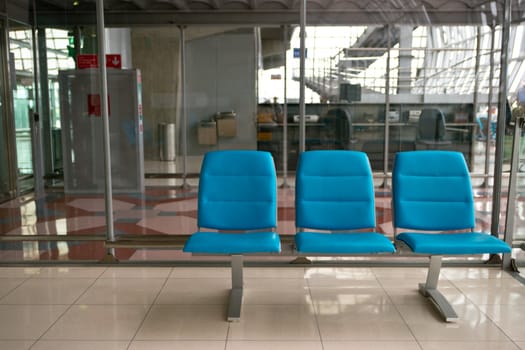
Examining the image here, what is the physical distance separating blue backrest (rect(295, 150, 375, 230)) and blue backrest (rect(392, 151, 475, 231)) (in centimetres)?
19

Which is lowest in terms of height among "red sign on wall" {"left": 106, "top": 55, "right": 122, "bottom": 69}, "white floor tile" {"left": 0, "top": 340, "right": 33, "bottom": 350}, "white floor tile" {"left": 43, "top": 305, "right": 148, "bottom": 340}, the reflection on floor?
"white floor tile" {"left": 0, "top": 340, "right": 33, "bottom": 350}

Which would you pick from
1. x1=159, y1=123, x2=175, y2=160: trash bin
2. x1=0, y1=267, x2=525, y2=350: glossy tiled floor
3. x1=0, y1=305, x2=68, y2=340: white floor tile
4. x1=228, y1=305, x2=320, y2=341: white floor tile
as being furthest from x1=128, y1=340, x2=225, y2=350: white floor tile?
x1=159, y1=123, x2=175, y2=160: trash bin

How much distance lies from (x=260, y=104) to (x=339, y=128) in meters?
0.78

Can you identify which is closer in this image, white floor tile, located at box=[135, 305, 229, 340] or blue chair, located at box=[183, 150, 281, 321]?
white floor tile, located at box=[135, 305, 229, 340]

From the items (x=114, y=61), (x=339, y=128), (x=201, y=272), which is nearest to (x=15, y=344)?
(x=201, y=272)

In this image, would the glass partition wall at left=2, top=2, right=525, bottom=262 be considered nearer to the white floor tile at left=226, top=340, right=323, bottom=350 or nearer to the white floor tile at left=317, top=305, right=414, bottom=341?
the white floor tile at left=317, top=305, right=414, bottom=341

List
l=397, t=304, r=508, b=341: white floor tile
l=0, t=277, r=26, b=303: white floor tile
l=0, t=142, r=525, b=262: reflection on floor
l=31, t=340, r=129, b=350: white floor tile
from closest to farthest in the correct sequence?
1. l=31, t=340, r=129, b=350: white floor tile
2. l=397, t=304, r=508, b=341: white floor tile
3. l=0, t=277, r=26, b=303: white floor tile
4. l=0, t=142, r=525, b=262: reflection on floor

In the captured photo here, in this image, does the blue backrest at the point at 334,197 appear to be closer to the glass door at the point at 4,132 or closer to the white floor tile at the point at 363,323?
the white floor tile at the point at 363,323

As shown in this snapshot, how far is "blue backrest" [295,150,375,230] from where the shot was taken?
10.8ft

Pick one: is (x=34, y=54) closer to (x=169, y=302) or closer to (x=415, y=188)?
(x=169, y=302)

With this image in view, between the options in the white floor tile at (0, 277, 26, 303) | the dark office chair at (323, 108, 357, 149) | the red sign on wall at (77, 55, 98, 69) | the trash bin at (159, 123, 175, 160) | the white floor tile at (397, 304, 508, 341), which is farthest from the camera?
the red sign on wall at (77, 55, 98, 69)

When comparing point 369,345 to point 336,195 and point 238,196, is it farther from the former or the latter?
point 238,196

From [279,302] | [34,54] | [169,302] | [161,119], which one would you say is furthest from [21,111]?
[279,302]

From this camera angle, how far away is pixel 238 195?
3324 millimetres
